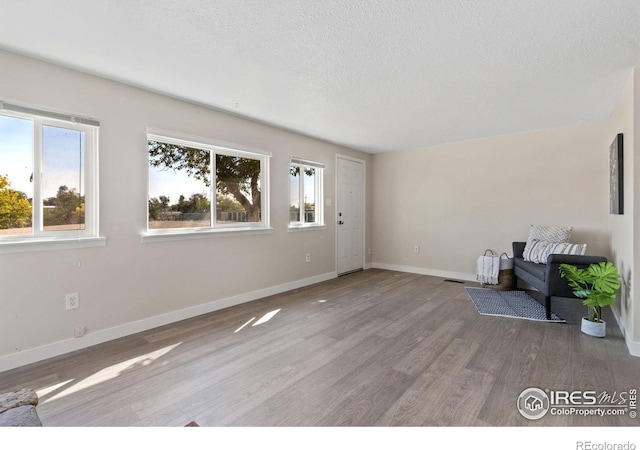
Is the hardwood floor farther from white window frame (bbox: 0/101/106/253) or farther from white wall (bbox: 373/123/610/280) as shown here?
white wall (bbox: 373/123/610/280)

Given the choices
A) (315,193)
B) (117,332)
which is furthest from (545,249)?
(117,332)

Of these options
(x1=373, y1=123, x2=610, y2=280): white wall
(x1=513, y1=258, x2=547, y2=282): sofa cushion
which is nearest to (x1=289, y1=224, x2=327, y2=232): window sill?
(x1=373, y1=123, x2=610, y2=280): white wall

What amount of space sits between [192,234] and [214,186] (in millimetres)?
657

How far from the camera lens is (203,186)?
11.4ft

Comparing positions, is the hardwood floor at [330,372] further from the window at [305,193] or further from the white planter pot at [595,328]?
the window at [305,193]

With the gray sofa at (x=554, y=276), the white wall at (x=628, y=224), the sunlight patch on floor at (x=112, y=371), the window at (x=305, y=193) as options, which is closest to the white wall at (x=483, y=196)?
the white wall at (x=628, y=224)

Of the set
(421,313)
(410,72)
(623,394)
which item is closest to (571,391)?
(623,394)

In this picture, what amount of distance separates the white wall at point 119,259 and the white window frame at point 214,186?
71mm

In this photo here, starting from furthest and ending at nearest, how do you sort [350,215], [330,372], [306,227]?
[350,215]
[306,227]
[330,372]

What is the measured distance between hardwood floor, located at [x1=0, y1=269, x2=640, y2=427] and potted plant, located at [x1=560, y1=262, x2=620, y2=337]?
129mm

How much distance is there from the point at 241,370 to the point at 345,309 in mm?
1609

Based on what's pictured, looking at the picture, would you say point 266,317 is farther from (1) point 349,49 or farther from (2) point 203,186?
(1) point 349,49

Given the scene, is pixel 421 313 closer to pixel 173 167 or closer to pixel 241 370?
pixel 241 370

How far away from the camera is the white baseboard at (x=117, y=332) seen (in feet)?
7.29
